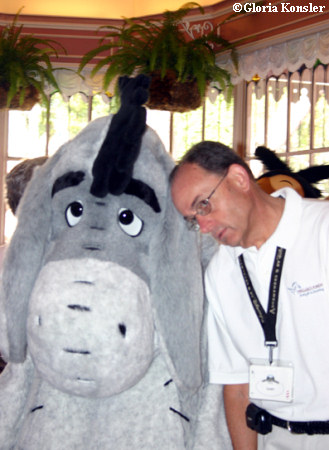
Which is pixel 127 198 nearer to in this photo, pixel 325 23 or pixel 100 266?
pixel 100 266

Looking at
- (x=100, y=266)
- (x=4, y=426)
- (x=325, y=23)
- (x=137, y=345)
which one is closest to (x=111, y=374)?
(x=137, y=345)

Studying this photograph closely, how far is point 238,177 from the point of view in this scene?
5.56ft

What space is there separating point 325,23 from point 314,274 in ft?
10.4

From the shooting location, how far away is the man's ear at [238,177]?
5.54 feet

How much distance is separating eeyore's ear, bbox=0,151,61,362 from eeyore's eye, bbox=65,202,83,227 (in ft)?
0.24

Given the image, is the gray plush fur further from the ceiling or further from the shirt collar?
the ceiling

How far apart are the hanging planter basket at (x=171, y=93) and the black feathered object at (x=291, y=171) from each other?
6.02 feet

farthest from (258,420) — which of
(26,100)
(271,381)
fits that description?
(26,100)

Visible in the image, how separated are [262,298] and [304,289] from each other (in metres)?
0.13

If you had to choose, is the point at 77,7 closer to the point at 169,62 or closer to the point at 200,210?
the point at 169,62

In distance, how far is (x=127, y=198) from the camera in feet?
5.00

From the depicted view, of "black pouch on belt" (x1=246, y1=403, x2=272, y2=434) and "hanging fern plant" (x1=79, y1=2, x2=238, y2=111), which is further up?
"hanging fern plant" (x1=79, y1=2, x2=238, y2=111)

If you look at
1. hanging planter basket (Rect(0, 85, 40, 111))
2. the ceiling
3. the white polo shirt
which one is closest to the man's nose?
the white polo shirt

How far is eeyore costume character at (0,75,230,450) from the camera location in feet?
4.55
